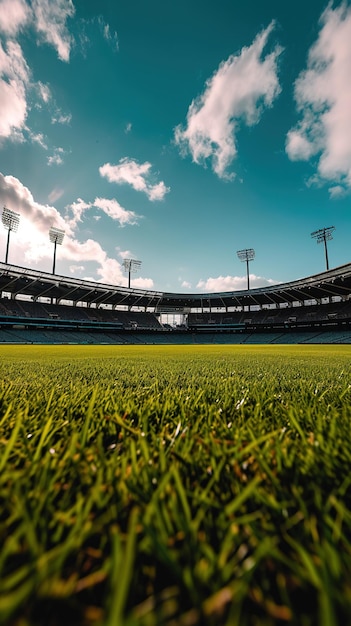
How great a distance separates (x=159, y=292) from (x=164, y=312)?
33.0ft

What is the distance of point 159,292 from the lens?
42.7 metres

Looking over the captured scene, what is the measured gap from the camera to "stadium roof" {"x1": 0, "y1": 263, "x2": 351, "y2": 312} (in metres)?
31.6

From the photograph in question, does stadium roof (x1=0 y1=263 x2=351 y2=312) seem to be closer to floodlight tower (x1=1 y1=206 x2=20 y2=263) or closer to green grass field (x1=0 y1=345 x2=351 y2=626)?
floodlight tower (x1=1 y1=206 x2=20 y2=263)

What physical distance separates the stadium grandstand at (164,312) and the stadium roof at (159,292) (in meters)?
0.10

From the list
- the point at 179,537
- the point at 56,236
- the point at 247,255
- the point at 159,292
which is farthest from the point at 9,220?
the point at 179,537

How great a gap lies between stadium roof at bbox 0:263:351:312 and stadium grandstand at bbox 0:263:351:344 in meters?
0.10

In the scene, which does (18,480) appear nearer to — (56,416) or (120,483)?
(120,483)

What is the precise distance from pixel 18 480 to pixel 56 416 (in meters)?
0.66

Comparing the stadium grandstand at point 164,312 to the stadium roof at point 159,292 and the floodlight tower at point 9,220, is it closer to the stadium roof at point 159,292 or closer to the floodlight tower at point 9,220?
the stadium roof at point 159,292

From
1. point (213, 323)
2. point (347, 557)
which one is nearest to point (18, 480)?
point (347, 557)

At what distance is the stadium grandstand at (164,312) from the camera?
35.0m

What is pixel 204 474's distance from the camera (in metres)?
0.63

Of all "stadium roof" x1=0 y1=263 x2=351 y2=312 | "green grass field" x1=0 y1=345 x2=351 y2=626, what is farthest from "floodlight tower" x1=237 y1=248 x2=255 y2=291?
"green grass field" x1=0 y1=345 x2=351 y2=626

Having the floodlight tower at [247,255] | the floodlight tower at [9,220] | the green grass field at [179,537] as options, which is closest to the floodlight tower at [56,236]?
the floodlight tower at [9,220]
